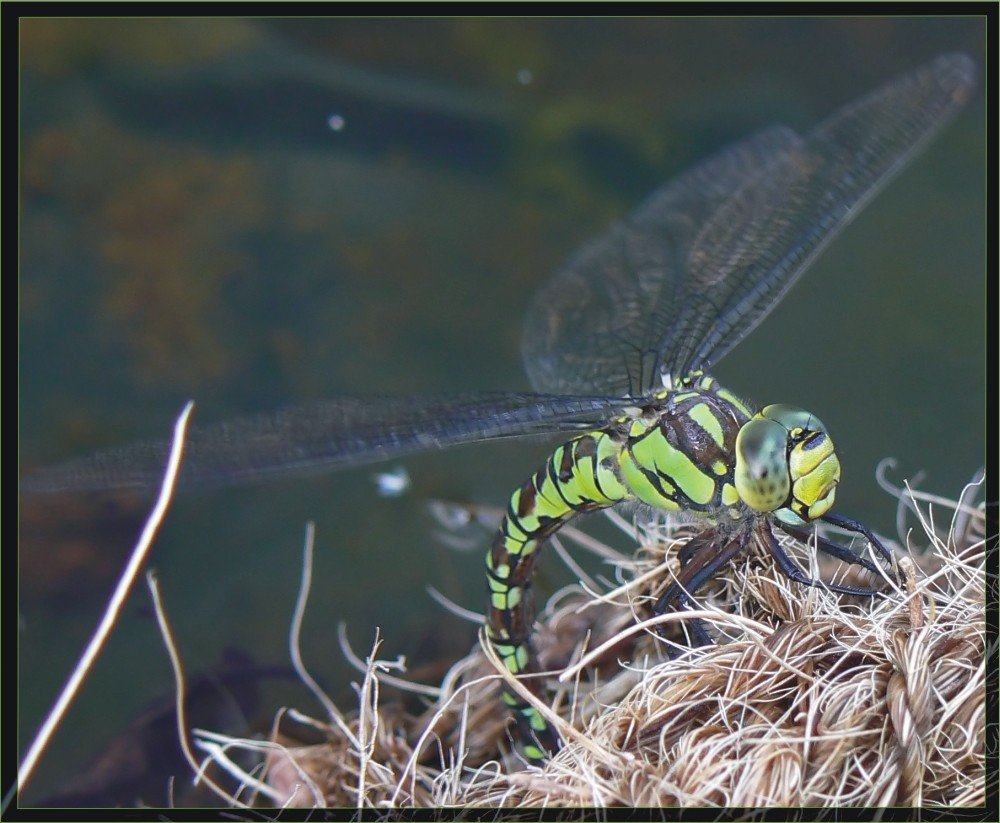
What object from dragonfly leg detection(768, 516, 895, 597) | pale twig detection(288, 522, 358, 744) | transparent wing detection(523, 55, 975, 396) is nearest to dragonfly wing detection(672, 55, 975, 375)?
transparent wing detection(523, 55, 975, 396)

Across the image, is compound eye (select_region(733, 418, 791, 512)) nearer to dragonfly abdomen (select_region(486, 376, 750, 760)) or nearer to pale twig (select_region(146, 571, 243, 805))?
dragonfly abdomen (select_region(486, 376, 750, 760))

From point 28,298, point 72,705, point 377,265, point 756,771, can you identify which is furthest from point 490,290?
point 756,771

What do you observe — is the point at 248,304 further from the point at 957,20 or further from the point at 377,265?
the point at 957,20

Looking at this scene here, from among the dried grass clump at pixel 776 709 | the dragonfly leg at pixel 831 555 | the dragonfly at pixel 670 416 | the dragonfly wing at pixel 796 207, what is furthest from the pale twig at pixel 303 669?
the dragonfly wing at pixel 796 207

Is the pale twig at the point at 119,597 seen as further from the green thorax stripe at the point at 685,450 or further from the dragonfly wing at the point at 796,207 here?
the dragonfly wing at the point at 796,207

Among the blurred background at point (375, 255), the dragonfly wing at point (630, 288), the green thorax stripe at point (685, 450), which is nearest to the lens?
the green thorax stripe at point (685, 450)

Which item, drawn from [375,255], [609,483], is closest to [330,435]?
[609,483]
